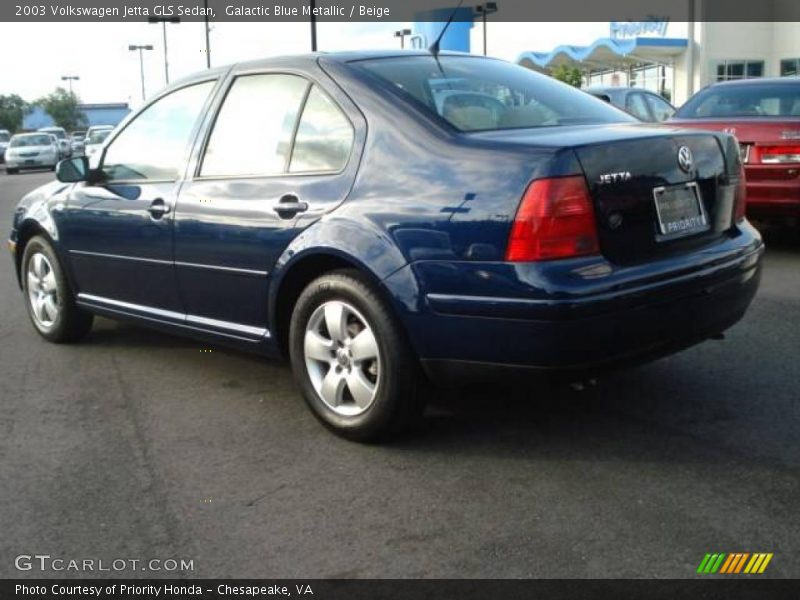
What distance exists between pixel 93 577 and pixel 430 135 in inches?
76.9

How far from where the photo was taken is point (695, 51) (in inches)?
1502

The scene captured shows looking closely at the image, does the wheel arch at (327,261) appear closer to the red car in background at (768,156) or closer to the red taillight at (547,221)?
the red taillight at (547,221)

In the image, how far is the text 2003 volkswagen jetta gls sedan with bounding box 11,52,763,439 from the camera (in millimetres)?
3357

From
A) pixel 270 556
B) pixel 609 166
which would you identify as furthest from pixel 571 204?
pixel 270 556

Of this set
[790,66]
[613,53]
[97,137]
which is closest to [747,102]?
[97,137]

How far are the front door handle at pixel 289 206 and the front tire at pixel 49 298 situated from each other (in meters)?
2.13

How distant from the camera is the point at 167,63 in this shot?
2181 inches

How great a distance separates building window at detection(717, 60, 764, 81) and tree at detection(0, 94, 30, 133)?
79.6 meters

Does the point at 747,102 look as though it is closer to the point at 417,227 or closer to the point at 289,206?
the point at 289,206

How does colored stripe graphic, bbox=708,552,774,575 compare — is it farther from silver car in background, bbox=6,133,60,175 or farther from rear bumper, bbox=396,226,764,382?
silver car in background, bbox=6,133,60,175

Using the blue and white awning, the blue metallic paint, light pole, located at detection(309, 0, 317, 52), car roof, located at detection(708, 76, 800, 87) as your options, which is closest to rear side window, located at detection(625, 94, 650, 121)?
car roof, located at detection(708, 76, 800, 87)

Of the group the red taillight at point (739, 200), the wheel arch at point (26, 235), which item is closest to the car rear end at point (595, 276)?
the red taillight at point (739, 200)

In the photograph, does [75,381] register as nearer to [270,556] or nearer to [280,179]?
[280,179]

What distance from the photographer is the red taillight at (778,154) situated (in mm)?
7555
